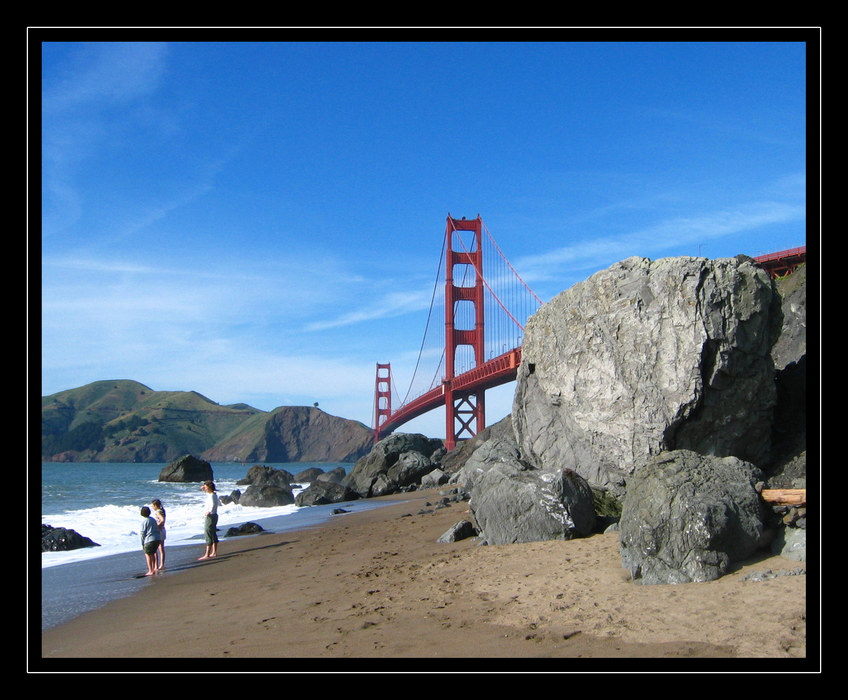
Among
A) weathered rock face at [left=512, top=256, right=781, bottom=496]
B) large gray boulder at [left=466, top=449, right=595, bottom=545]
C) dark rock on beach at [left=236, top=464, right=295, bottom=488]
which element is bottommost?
dark rock on beach at [left=236, top=464, right=295, bottom=488]

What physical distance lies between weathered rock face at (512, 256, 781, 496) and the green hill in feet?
289

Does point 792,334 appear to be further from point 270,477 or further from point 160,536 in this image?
point 270,477

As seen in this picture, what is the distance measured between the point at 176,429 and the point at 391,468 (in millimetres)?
89741

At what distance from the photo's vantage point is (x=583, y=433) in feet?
29.3

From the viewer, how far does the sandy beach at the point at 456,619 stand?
3270 mm

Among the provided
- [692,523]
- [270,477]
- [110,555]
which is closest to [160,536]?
[110,555]

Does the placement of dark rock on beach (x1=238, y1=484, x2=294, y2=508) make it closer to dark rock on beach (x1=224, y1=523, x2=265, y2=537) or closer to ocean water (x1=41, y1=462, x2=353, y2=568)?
ocean water (x1=41, y1=462, x2=353, y2=568)

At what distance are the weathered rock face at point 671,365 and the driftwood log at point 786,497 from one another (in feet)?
10.0

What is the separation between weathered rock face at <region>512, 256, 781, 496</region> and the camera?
25.5 ft

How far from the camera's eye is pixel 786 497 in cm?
456

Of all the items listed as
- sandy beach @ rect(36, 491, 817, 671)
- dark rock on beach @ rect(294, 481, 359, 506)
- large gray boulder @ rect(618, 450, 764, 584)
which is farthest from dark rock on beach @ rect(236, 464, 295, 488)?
large gray boulder @ rect(618, 450, 764, 584)
